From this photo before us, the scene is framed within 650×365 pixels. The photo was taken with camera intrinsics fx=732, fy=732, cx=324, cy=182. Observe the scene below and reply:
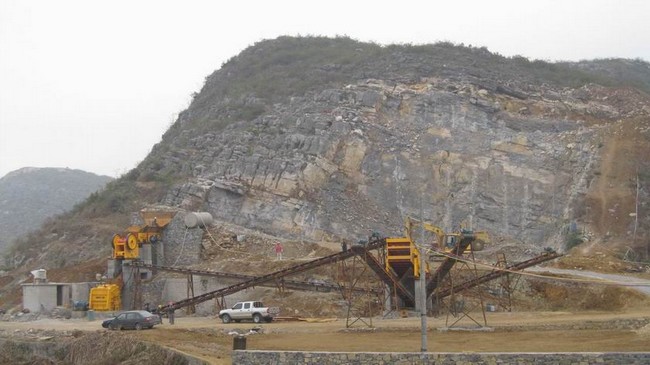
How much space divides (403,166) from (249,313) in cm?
2169

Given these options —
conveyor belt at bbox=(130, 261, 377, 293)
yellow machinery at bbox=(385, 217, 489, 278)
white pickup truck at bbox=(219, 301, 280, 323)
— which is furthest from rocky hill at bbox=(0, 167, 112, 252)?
yellow machinery at bbox=(385, 217, 489, 278)

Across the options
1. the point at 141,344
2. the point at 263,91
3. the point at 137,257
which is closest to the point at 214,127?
the point at 263,91

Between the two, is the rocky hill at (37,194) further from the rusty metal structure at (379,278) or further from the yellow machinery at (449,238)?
the yellow machinery at (449,238)

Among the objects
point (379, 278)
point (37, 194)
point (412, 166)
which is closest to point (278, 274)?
point (379, 278)

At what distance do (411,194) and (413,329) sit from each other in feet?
77.1

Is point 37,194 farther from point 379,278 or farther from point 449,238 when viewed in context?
point 449,238

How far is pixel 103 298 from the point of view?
3750 centimetres

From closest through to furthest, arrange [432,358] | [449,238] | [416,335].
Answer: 1. [432,358]
2. [416,335]
3. [449,238]

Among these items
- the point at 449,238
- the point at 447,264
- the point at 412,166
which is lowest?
the point at 447,264

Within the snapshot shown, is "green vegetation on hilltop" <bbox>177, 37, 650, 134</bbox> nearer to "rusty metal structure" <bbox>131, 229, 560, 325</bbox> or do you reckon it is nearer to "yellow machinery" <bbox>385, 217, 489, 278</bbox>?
"rusty metal structure" <bbox>131, 229, 560, 325</bbox>

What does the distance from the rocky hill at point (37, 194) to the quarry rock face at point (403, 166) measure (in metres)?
61.1

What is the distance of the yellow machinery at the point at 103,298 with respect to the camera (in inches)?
1474

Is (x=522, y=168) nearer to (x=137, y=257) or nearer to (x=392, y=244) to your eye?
(x=392, y=244)

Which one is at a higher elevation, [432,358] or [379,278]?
[379,278]
